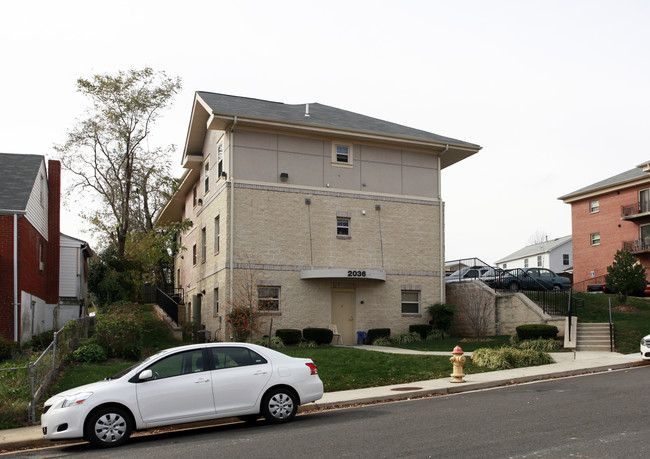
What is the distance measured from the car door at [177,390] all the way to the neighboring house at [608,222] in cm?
3702

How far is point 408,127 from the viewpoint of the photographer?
32.8 metres

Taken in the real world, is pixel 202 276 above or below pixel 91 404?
above

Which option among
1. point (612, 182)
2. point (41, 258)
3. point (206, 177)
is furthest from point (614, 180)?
point (41, 258)

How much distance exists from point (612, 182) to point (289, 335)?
31.0m

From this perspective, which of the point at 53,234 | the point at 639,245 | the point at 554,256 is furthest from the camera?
the point at 554,256

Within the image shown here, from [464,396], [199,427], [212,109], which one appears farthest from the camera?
[212,109]

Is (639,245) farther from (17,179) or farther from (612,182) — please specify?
(17,179)

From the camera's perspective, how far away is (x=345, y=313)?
1126 inches

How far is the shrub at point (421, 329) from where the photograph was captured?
1131 inches

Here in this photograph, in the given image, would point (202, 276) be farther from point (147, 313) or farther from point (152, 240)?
point (147, 313)

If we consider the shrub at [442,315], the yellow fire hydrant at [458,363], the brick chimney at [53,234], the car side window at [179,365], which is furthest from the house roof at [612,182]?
the car side window at [179,365]

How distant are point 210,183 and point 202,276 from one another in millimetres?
4421

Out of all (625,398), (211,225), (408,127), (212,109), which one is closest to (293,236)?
(211,225)

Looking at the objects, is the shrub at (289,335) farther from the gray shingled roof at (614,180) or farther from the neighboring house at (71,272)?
the gray shingled roof at (614,180)
